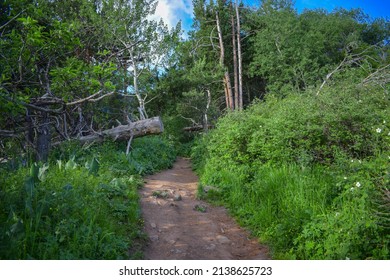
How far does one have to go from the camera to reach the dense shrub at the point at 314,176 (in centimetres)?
281

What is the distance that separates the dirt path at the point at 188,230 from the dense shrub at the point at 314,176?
286mm

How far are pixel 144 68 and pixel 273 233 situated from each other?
1111 centimetres

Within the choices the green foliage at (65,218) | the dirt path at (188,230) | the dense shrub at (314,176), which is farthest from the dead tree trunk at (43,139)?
the dense shrub at (314,176)

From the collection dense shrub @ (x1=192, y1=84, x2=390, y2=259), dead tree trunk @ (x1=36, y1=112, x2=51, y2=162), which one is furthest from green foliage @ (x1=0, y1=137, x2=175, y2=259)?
dead tree trunk @ (x1=36, y1=112, x2=51, y2=162)

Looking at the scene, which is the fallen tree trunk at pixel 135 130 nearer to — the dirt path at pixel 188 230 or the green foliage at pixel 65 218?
the dirt path at pixel 188 230

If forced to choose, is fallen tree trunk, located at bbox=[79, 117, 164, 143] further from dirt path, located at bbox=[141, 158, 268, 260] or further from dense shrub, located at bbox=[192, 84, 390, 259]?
dirt path, located at bbox=[141, 158, 268, 260]

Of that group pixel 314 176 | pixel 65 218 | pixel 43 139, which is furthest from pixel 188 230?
pixel 43 139

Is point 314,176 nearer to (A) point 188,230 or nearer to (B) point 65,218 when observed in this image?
(A) point 188,230

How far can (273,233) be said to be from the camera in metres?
3.54

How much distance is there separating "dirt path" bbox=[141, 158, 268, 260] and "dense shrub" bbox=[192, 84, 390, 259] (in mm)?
286

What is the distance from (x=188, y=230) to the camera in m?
4.07

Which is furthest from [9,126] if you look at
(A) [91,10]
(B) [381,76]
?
(B) [381,76]

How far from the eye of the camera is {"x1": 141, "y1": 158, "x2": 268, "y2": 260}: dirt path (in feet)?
11.0

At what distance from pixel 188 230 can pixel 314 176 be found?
232 cm
